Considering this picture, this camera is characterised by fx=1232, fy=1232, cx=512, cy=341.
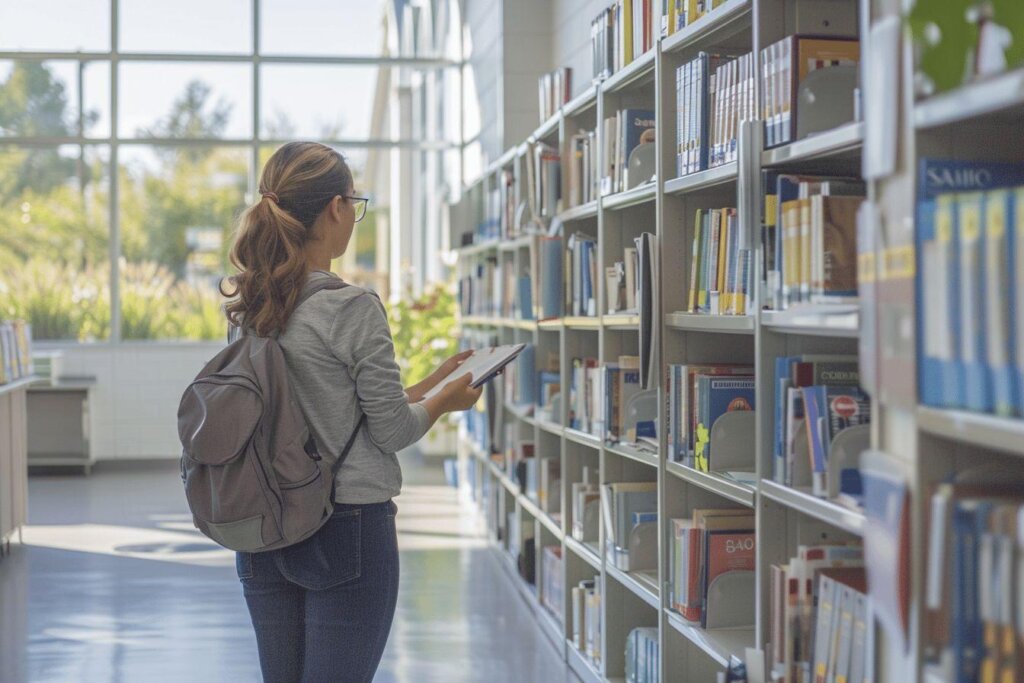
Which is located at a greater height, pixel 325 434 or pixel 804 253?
pixel 804 253

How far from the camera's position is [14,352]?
19.6 ft

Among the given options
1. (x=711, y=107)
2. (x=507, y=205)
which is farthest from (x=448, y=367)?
(x=507, y=205)

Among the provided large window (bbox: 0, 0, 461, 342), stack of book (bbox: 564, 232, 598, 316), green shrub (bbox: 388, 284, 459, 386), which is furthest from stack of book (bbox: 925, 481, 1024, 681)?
large window (bbox: 0, 0, 461, 342)

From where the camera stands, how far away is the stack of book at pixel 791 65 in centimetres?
236

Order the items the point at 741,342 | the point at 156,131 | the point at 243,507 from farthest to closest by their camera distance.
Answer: the point at 156,131 < the point at 741,342 < the point at 243,507

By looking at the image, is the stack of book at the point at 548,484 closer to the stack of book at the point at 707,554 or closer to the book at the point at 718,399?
the stack of book at the point at 707,554

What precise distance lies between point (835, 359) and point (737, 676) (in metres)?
0.70

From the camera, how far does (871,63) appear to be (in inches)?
66.6

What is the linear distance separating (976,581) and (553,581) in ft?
10.8

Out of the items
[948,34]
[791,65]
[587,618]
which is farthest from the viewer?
[587,618]

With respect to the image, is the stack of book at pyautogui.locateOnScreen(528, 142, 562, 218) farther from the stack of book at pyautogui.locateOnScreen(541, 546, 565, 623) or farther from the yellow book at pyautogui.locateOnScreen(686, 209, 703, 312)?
the yellow book at pyautogui.locateOnScreen(686, 209, 703, 312)

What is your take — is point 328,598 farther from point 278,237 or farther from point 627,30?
point 627,30

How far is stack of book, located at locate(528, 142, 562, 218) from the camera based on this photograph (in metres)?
4.76

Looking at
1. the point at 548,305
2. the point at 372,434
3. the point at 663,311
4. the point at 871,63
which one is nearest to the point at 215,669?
the point at 548,305
